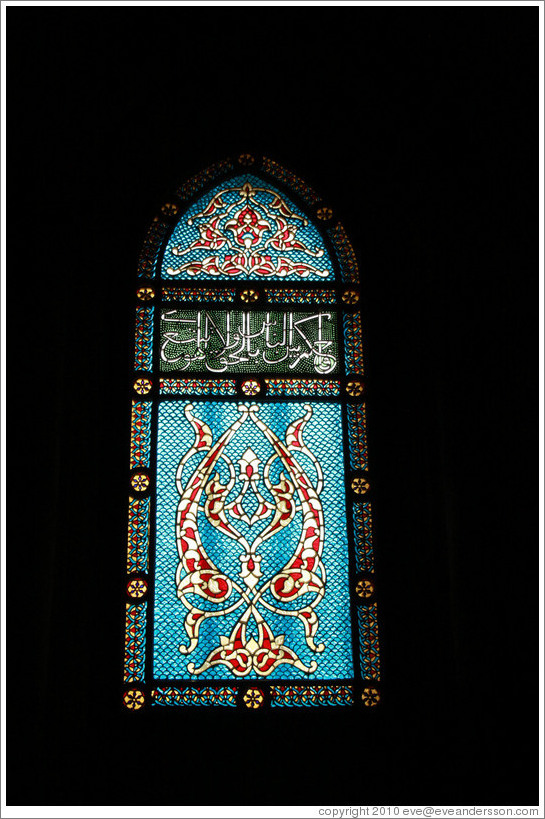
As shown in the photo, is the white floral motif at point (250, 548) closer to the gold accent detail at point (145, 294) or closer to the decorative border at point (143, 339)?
the decorative border at point (143, 339)

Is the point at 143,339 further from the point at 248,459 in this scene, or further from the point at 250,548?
the point at 250,548

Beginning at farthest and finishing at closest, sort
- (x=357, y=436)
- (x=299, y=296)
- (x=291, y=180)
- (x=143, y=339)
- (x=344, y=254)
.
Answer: (x=291, y=180), (x=344, y=254), (x=299, y=296), (x=143, y=339), (x=357, y=436)

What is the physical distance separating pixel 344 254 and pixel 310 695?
179 centimetres

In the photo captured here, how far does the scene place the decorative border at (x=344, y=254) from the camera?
163 inches

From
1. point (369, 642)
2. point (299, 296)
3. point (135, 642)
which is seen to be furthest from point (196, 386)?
point (369, 642)

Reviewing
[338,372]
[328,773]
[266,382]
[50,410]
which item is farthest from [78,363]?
[328,773]

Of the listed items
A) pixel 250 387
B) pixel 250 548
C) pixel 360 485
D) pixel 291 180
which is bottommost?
pixel 250 548

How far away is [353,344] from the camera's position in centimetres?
399

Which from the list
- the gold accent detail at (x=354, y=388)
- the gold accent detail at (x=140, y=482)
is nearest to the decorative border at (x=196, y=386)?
the gold accent detail at (x=140, y=482)

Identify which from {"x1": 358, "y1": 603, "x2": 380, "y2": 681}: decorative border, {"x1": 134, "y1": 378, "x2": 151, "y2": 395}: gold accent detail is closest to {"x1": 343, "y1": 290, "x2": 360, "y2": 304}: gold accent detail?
{"x1": 134, "y1": 378, "x2": 151, "y2": 395}: gold accent detail

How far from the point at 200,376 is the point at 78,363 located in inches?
18.1

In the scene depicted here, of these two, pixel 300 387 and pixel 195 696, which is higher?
pixel 300 387

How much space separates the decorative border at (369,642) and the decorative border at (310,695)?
0.09 metres

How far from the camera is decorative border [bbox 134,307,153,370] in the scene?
3.88 m
